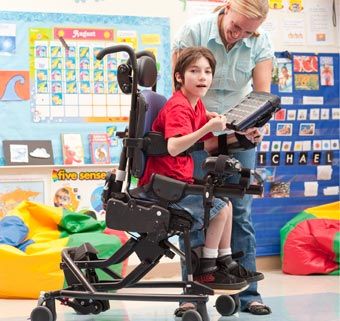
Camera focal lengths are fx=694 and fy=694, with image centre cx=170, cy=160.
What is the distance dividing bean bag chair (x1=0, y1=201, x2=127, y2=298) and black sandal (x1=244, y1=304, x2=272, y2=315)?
0.94 metres

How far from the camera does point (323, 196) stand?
16.3 ft

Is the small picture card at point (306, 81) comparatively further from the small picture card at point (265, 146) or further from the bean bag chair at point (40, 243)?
the bean bag chair at point (40, 243)

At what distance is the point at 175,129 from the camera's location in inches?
108

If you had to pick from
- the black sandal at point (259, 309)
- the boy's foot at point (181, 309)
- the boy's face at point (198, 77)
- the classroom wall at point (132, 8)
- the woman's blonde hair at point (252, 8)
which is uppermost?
the classroom wall at point (132, 8)

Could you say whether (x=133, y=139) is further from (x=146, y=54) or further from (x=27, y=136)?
(x=27, y=136)

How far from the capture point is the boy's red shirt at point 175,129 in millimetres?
2777

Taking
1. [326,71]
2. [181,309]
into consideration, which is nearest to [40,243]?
[181,309]

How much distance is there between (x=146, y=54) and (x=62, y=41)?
1519 mm

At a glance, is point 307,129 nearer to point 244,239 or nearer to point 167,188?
point 244,239

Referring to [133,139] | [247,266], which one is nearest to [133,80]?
[133,139]

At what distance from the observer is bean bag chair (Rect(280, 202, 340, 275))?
454cm

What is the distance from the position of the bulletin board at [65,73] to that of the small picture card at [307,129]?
40.9 inches

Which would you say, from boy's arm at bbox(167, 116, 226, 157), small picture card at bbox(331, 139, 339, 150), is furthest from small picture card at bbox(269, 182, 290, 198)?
boy's arm at bbox(167, 116, 226, 157)

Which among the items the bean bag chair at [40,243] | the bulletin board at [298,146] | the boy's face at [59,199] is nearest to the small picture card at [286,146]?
the bulletin board at [298,146]
